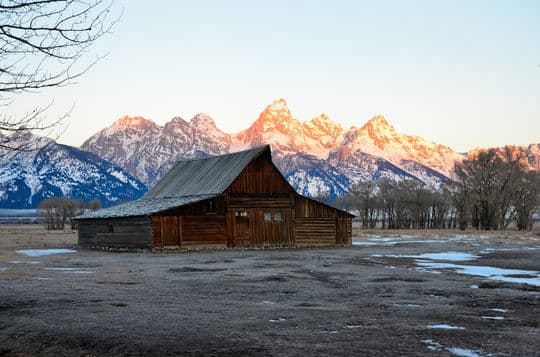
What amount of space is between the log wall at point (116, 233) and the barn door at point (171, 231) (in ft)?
3.05

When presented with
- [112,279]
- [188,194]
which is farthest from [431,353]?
[188,194]

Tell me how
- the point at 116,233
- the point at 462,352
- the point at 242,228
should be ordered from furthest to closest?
the point at 116,233 → the point at 242,228 → the point at 462,352

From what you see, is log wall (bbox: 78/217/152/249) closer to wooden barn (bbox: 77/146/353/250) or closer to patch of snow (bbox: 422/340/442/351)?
wooden barn (bbox: 77/146/353/250)

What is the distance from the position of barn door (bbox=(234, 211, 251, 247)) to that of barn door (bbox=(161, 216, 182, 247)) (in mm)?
4455

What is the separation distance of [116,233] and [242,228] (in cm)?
923

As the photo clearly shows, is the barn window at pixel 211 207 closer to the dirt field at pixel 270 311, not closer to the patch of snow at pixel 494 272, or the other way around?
the dirt field at pixel 270 311

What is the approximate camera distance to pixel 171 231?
43594 mm

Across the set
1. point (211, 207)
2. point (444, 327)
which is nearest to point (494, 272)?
point (444, 327)

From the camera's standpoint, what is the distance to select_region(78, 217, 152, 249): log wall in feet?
144

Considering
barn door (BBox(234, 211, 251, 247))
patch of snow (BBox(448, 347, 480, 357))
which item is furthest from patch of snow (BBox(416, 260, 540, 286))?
barn door (BBox(234, 211, 251, 247))

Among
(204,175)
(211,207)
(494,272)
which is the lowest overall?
(494,272)

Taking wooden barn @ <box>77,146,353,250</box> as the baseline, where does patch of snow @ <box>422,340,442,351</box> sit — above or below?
below

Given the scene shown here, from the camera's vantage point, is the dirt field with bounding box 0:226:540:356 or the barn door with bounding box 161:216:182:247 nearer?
the dirt field with bounding box 0:226:540:356

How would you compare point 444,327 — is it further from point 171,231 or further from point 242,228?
point 242,228
